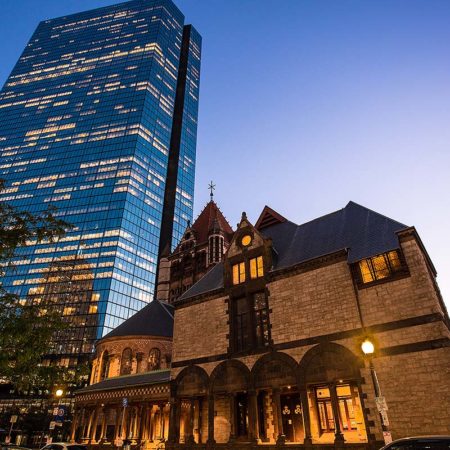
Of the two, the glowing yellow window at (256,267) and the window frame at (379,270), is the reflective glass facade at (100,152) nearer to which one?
the glowing yellow window at (256,267)

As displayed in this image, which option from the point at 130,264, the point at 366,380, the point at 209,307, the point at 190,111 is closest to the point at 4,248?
the point at 209,307

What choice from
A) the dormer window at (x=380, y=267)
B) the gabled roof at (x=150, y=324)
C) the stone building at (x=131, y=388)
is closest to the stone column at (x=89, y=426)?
the stone building at (x=131, y=388)

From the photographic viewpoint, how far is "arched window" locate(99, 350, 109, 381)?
Result: 37.6 m

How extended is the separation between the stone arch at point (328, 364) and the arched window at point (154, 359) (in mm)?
22960

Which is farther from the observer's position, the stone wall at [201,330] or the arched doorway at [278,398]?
the stone wall at [201,330]

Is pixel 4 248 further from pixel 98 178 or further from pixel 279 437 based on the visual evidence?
pixel 98 178

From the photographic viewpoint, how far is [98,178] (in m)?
102

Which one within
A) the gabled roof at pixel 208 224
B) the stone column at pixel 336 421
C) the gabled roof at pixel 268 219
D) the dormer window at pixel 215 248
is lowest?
the stone column at pixel 336 421

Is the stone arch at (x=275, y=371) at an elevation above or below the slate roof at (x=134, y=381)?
below

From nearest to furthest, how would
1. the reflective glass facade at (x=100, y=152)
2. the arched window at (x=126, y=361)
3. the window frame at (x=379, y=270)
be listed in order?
the window frame at (x=379, y=270), the arched window at (x=126, y=361), the reflective glass facade at (x=100, y=152)

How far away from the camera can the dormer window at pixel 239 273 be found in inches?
946

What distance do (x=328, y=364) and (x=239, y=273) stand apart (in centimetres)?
879

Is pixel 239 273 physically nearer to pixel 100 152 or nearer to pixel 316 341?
pixel 316 341

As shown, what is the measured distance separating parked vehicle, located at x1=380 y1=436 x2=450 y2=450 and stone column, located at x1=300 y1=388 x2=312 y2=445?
9.03m
